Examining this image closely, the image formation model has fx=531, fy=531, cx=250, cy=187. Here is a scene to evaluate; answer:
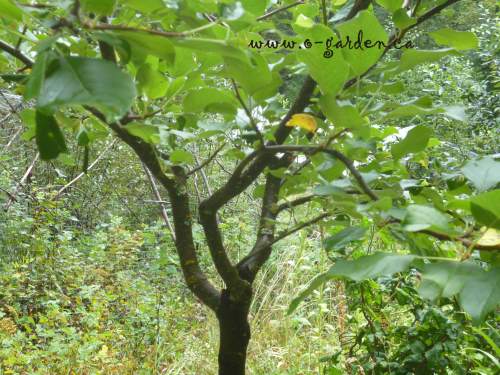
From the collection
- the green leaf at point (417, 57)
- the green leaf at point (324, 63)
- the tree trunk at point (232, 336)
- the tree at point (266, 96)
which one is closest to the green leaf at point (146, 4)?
the tree at point (266, 96)

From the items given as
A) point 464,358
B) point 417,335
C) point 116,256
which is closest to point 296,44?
point 417,335

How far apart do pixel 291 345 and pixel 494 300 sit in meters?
1.89

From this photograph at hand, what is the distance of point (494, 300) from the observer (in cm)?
31

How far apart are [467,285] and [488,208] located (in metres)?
0.05

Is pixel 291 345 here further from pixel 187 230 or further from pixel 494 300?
pixel 494 300

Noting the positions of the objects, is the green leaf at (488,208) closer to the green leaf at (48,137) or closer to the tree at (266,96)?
the tree at (266,96)

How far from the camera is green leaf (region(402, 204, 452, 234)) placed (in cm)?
34

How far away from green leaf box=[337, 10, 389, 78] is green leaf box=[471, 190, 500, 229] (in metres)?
0.14

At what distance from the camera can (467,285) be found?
0.32 meters

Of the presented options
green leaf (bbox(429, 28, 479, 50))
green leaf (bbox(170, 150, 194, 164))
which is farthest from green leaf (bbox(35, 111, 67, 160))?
green leaf (bbox(429, 28, 479, 50))

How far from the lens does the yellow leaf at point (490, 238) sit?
0.35 meters

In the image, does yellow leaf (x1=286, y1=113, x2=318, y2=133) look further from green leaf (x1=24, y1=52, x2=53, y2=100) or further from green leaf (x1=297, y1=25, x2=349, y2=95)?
green leaf (x1=24, y1=52, x2=53, y2=100)

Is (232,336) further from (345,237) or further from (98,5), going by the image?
(98,5)

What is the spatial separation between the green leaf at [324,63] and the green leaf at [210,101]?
118 mm
